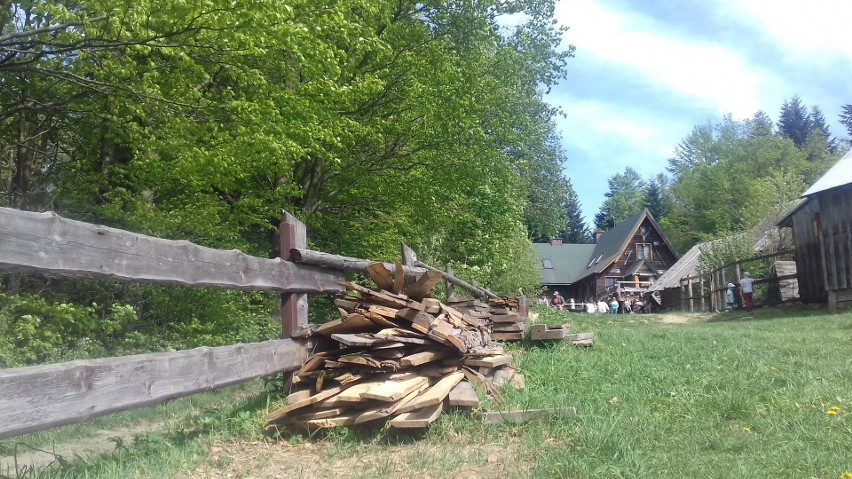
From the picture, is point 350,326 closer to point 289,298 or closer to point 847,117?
point 289,298

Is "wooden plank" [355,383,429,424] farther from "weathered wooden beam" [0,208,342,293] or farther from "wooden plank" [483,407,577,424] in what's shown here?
"weathered wooden beam" [0,208,342,293]

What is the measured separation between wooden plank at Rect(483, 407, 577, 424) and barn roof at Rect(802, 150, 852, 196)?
2066 cm

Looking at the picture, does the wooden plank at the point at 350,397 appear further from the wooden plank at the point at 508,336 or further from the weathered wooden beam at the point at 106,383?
the wooden plank at the point at 508,336

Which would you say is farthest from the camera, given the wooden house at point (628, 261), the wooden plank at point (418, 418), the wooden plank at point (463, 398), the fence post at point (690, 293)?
the wooden house at point (628, 261)

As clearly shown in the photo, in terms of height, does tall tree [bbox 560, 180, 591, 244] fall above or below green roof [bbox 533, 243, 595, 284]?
above

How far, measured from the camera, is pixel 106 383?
11.0 feet

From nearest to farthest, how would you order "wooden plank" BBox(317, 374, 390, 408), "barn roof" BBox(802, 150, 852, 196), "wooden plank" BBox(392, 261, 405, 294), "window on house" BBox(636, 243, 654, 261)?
"wooden plank" BBox(317, 374, 390, 408), "wooden plank" BBox(392, 261, 405, 294), "barn roof" BBox(802, 150, 852, 196), "window on house" BBox(636, 243, 654, 261)

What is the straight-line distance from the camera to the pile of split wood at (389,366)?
474 centimetres

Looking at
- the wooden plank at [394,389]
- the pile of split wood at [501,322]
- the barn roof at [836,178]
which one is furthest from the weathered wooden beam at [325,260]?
the barn roof at [836,178]

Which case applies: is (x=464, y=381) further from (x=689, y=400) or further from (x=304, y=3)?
(x=304, y=3)

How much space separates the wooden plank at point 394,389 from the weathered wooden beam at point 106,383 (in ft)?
2.76

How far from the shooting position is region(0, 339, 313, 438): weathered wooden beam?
114 inches

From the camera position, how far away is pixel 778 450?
169 inches

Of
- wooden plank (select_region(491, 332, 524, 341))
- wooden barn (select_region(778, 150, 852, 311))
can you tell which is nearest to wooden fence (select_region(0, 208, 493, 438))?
wooden plank (select_region(491, 332, 524, 341))
